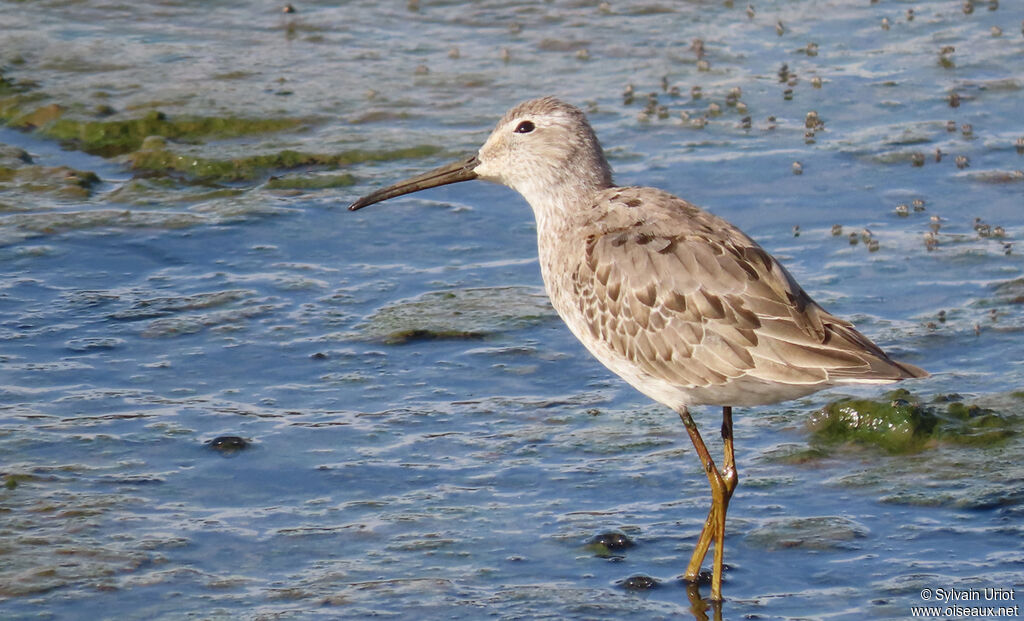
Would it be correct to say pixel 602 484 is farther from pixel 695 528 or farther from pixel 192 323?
pixel 192 323

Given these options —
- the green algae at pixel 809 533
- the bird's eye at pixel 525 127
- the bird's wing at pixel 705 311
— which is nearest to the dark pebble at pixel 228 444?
the bird's wing at pixel 705 311

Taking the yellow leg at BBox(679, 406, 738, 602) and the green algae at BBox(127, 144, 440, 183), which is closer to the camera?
the yellow leg at BBox(679, 406, 738, 602)

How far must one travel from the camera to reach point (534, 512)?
6496 millimetres

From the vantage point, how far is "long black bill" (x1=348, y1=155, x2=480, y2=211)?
7562mm

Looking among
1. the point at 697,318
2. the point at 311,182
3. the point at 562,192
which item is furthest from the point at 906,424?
the point at 311,182

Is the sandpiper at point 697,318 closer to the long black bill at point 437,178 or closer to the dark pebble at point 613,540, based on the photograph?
the dark pebble at point 613,540

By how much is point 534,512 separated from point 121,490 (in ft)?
5.95

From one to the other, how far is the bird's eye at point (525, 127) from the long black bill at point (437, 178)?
1.14 ft

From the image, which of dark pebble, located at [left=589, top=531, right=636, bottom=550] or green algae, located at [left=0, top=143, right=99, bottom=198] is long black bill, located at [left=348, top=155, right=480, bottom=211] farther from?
green algae, located at [left=0, top=143, right=99, bottom=198]

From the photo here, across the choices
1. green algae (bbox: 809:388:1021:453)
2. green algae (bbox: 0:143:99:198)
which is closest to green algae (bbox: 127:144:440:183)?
green algae (bbox: 0:143:99:198)

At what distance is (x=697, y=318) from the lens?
6.05m

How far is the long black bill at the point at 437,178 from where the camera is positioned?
7562mm

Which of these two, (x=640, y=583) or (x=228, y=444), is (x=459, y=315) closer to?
(x=228, y=444)

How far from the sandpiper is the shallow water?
66cm
